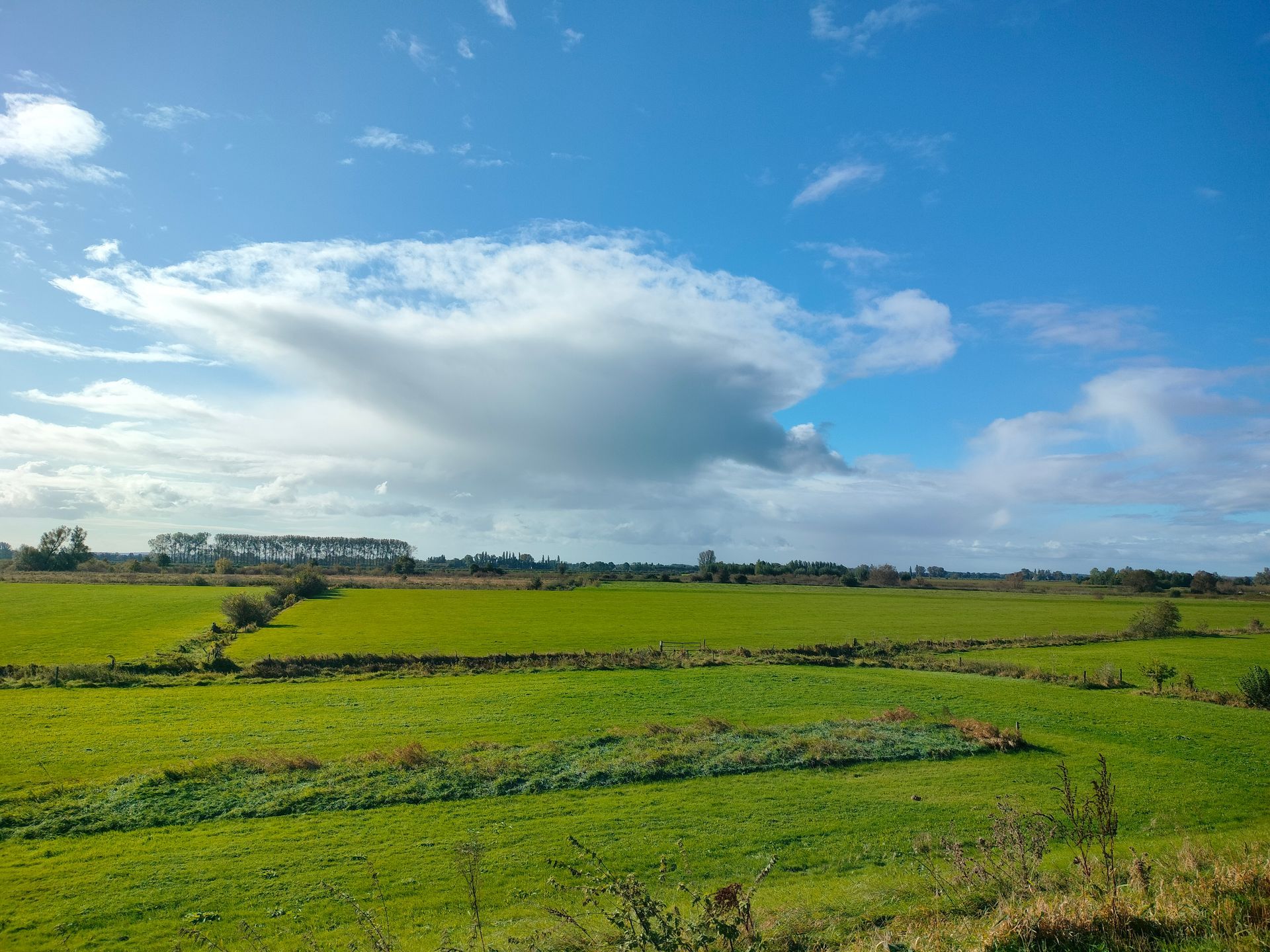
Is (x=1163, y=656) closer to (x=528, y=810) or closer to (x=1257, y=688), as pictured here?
(x=1257, y=688)

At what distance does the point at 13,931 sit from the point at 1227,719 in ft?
138

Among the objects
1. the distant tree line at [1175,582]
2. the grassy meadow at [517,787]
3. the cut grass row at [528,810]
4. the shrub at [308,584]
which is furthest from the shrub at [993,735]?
the distant tree line at [1175,582]

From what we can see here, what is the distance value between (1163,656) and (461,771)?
58824 mm

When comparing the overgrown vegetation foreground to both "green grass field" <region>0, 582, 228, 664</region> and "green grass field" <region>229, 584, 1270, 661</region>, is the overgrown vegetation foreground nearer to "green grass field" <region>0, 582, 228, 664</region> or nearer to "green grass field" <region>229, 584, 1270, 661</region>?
"green grass field" <region>229, 584, 1270, 661</region>

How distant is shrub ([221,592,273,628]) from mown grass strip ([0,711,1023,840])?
178 feet

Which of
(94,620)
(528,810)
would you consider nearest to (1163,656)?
(528,810)

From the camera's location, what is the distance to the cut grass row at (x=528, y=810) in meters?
13.3

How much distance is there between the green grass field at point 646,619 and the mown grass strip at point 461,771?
30.2 metres

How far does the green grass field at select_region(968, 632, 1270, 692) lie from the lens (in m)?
46.9

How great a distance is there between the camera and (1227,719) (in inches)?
1195

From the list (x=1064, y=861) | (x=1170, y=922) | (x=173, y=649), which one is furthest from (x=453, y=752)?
(x=173, y=649)

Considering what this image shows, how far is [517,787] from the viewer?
2080cm

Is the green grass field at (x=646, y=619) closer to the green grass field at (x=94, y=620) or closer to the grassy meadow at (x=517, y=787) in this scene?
the green grass field at (x=94, y=620)

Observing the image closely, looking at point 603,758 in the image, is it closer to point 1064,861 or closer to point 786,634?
point 1064,861
